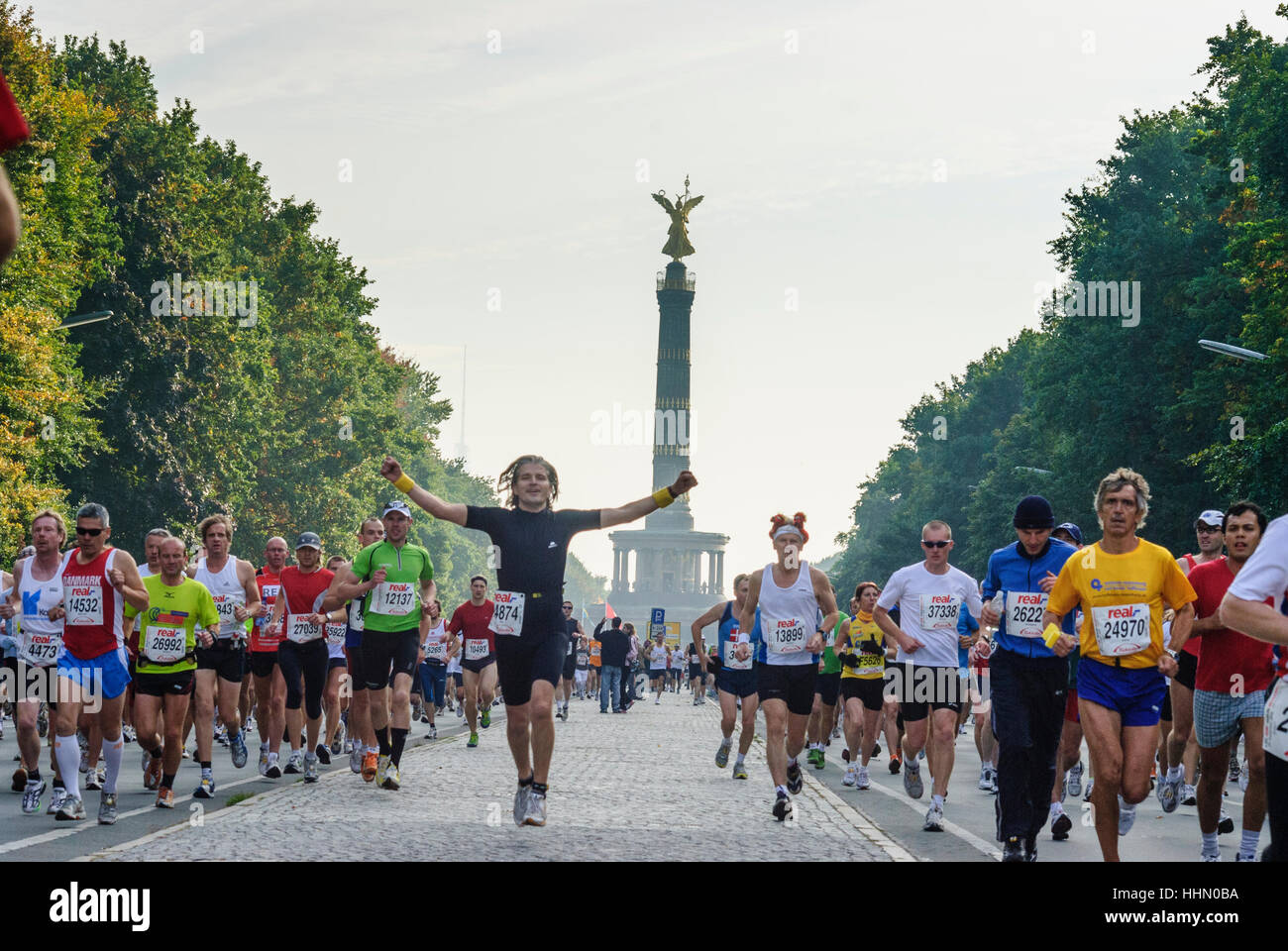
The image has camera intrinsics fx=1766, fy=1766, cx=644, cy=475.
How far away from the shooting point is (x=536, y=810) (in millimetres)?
10461

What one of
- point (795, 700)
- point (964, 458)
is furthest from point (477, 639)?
point (964, 458)

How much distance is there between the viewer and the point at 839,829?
38.8 feet

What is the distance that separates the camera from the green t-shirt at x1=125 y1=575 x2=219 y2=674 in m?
12.3

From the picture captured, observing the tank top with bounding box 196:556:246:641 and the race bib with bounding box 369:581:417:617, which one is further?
the tank top with bounding box 196:556:246:641

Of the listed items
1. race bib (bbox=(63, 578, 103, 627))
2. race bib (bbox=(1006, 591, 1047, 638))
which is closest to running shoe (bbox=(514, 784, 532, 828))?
race bib (bbox=(1006, 591, 1047, 638))

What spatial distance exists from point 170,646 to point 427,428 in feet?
258

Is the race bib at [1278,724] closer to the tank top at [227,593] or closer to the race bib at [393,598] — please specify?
the race bib at [393,598]

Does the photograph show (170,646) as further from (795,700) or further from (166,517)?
(166,517)

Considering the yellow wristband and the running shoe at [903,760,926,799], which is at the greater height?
the yellow wristband

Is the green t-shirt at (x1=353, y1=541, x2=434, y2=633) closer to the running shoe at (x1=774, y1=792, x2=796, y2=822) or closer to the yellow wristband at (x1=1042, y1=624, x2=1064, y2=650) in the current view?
the running shoe at (x1=774, y1=792, x2=796, y2=822)

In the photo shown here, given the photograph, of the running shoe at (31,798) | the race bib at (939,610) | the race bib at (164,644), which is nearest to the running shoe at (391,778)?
the race bib at (164,644)

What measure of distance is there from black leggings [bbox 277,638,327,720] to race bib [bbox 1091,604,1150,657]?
26.7 ft
